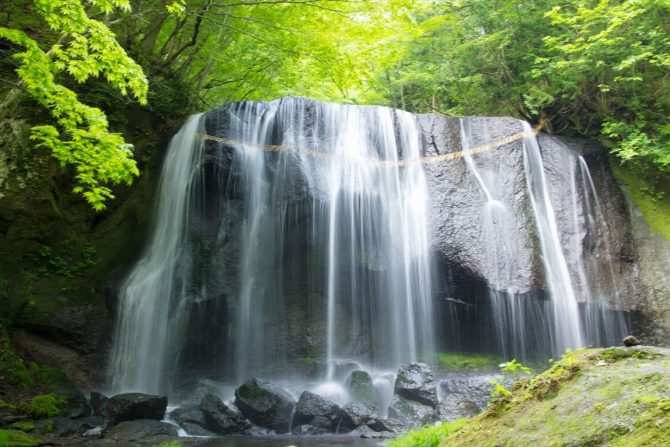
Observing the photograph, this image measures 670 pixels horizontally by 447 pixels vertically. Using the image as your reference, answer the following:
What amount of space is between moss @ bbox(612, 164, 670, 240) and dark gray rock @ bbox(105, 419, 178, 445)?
37.9ft

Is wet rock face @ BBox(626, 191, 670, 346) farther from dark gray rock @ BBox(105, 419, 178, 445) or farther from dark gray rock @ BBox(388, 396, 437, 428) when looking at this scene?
dark gray rock @ BBox(105, 419, 178, 445)

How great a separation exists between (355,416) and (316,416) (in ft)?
1.99

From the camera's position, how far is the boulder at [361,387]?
9.02 m

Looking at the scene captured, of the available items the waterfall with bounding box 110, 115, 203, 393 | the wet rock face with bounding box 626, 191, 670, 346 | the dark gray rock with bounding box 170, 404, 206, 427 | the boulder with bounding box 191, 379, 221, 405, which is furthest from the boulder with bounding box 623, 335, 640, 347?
the wet rock face with bounding box 626, 191, 670, 346

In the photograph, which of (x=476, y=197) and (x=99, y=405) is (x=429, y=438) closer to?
(x=99, y=405)

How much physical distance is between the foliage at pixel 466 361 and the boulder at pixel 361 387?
81.8 inches

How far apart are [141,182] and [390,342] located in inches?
277

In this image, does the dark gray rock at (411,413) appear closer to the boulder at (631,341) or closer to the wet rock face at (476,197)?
the wet rock face at (476,197)

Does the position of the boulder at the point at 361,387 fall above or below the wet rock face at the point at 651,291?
below

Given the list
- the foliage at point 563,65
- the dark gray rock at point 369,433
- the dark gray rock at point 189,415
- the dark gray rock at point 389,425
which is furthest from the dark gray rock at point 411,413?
the foliage at point 563,65

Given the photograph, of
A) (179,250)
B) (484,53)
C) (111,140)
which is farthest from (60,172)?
(484,53)

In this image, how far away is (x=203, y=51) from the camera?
48.5 feet

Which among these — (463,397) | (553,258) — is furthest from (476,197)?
(463,397)

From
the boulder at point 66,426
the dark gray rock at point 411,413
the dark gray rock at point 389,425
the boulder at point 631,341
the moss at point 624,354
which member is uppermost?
the boulder at point 631,341
